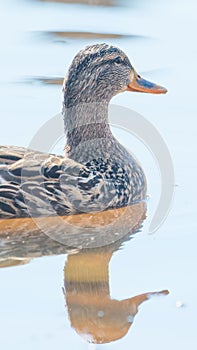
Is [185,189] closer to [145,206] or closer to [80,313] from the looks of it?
[145,206]

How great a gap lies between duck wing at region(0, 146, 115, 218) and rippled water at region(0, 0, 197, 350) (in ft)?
0.58

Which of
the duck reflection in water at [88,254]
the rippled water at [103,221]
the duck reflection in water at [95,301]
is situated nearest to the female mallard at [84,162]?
the duck reflection in water at [88,254]

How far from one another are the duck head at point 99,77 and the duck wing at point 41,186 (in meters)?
0.66

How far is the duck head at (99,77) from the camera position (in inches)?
353

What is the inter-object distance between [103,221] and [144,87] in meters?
1.33

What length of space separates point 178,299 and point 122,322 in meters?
0.45

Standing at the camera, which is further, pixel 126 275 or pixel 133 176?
pixel 133 176

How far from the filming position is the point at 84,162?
8953mm

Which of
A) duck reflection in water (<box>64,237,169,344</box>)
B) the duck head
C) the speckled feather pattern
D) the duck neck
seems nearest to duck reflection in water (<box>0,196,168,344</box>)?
duck reflection in water (<box>64,237,169,344</box>)

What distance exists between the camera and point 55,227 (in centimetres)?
838

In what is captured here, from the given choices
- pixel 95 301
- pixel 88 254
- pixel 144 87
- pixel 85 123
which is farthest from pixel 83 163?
pixel 95 301

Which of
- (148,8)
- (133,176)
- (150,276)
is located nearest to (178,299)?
(150,276)

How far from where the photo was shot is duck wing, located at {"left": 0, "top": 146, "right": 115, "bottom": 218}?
8438 millimetres

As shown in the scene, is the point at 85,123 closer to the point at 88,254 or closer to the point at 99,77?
the point at 99,77
